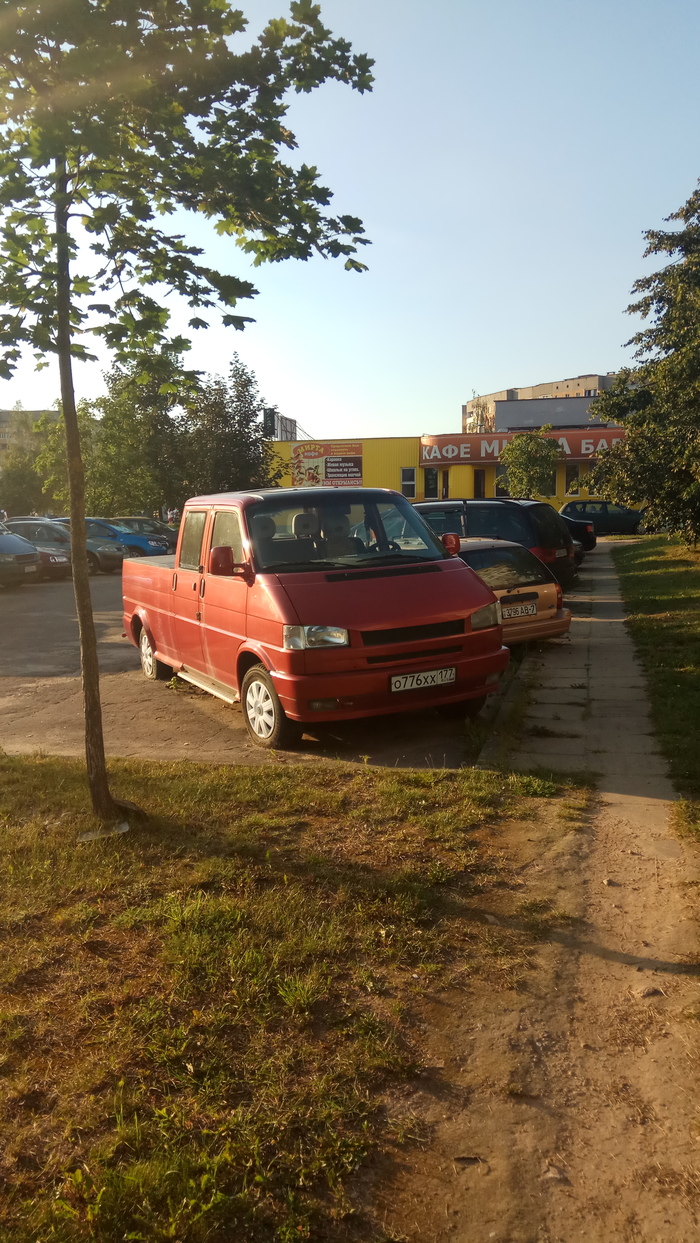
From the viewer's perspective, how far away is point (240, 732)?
304 inches

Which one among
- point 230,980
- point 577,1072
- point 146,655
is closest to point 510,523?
point 146,655

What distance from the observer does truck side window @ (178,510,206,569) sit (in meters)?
8.46

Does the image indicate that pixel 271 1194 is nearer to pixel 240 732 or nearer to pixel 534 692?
pixel 240 732

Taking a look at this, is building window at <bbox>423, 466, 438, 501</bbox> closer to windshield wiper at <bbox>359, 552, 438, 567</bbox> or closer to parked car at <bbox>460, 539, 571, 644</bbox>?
parked car at <bbox>460, 539, 571, 644</bbox>

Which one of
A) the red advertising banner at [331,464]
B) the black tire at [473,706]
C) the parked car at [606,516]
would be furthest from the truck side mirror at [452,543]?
the red advertising banner at [331,464]

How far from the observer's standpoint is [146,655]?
10305mm

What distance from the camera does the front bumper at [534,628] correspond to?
10.1 metres

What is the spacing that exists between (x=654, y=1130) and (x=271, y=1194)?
1101 mm

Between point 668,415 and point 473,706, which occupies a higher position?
point 668,415

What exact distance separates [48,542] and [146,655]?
18.2 m

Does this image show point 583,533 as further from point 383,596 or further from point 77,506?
point 77,506

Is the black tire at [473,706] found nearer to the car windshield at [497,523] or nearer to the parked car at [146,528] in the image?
the car windshield at [497,523]

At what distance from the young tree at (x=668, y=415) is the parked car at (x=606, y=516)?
12.7 metres

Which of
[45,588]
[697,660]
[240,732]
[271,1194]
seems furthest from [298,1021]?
[45,588]
